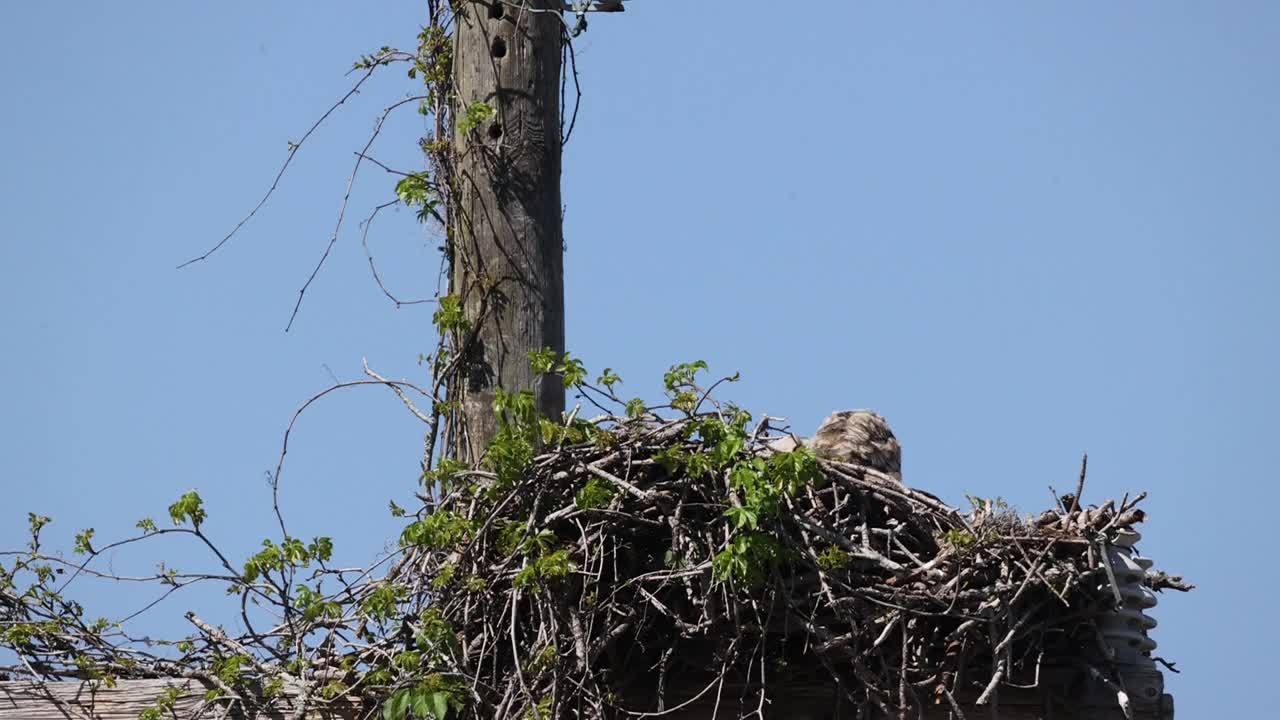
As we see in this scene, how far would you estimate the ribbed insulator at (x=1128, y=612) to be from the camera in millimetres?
6109

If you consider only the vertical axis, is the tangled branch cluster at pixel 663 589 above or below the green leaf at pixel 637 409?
below

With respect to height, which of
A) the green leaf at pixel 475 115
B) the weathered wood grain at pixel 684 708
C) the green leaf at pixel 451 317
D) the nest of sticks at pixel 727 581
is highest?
the green leaf at pixel 475 115

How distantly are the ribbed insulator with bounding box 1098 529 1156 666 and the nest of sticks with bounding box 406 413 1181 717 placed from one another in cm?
14

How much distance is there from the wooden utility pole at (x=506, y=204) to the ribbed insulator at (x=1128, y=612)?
218 cm

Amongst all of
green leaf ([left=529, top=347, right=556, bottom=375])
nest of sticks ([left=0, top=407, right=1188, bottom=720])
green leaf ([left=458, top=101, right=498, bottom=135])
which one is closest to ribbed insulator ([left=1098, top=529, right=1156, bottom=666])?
nest of sticks ([left=0, top=407, right=1188, bottom=720])

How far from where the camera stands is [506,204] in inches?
257

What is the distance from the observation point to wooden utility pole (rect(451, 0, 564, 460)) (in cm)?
642

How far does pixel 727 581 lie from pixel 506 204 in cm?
184

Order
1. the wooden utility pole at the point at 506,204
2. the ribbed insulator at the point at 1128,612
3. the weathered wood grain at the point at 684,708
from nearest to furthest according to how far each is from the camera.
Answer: the weathered wood grain at the point at 684,708 → the ribbed insulator at the point at 1128,612 → the wooden utility pole at the point at 506,204

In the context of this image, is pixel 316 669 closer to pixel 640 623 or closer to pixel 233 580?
pixel 233 580

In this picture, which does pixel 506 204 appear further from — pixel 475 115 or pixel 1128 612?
pixel 1128 612

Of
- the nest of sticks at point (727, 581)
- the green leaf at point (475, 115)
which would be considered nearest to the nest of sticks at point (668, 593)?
the nest of sticks at point (727, 581)

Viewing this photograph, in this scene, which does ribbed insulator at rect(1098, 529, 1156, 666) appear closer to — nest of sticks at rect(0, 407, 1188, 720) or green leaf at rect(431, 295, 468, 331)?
nest of sticks at rect(0, 407, 1188, 720)

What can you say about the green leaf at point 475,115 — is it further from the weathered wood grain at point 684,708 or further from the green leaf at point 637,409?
the weathered wood grain at point 684,708
